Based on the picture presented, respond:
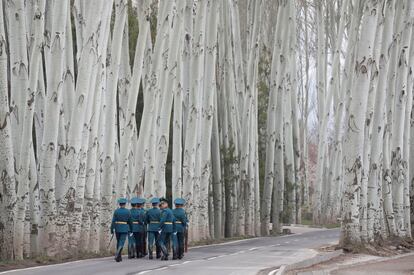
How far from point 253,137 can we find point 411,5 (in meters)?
12.6

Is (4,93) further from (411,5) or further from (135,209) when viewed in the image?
(411,5)

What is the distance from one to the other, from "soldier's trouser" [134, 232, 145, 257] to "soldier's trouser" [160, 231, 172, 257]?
0.66 metres

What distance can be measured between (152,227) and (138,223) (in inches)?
16.2

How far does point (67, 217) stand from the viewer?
2456cm

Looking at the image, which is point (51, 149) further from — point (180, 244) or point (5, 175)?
point (180, 244)

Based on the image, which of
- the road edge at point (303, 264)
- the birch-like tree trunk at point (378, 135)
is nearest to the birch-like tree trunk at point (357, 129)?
the road edge at point (303, 264)

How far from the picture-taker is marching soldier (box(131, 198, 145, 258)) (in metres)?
24.5

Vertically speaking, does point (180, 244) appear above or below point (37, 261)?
above

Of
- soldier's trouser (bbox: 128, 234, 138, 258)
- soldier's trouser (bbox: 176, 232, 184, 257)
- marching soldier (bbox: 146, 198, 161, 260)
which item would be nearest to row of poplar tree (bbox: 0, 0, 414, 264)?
soldier's trouser (bbox: 128, 234, 138, 258)

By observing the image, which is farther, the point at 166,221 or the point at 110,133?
the point at 110,133

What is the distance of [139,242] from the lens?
2500cm

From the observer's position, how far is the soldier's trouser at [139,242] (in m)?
24.7

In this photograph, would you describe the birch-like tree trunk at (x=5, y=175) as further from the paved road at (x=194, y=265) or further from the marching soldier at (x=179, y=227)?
the marching soldier at (x=179, y=227)

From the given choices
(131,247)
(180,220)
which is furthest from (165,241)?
(131,247)
